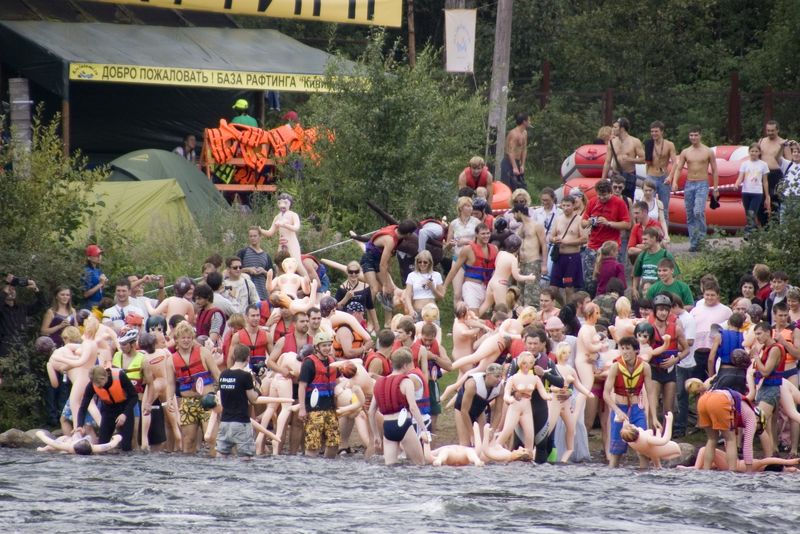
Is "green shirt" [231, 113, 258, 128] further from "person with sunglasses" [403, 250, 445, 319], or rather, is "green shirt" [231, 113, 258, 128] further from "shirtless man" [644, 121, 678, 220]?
"person with sunglasses" [403, 250, 445, 319]

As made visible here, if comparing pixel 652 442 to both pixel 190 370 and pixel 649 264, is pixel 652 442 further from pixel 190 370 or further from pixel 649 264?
pixel 190 370

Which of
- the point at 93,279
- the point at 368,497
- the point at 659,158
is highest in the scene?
the point at 659,158

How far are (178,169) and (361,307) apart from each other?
7.36 meters

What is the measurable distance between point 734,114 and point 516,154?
7375mm

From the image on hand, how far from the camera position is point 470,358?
651 inches

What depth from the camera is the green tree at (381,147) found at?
22.6 meters

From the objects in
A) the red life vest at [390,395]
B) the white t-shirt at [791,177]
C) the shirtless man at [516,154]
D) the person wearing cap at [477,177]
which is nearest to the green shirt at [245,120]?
the shirtless man at [516,154]

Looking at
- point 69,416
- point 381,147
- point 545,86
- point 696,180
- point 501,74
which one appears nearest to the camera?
point 69,416

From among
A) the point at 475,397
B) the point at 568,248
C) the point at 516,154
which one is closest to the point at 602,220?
the point at 568,248

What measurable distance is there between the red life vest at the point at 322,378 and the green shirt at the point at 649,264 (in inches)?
156

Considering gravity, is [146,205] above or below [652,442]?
above

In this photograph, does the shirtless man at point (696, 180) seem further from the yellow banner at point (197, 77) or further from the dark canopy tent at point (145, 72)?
the dark canopy tent at point (145, 72)

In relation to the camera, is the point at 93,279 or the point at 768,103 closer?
the point at 93,279

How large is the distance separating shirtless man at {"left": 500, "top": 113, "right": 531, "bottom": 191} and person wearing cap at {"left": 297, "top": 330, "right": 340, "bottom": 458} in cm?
Result: 726
